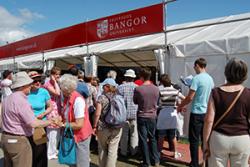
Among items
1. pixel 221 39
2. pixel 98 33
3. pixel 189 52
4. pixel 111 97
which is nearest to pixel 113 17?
pixel 98 33

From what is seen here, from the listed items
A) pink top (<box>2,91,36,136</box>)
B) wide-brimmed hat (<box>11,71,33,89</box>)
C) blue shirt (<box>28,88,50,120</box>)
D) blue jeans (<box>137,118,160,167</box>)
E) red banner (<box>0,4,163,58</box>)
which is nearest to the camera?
pink top (<box>2,91,36,136</box>)

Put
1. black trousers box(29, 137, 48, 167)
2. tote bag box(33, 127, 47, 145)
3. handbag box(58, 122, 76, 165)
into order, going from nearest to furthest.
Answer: handbag box(58, 122, 76, 165), tote bag box(33, 127, 47, 145), black trousers box(29, 137, 48, 167)

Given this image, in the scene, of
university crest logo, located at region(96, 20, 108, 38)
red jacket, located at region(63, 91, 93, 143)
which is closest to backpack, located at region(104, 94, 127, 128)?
red jacket, located at region(63, 91, 93, 143)

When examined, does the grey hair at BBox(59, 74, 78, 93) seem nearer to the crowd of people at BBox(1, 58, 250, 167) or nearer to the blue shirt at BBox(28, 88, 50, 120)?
the crowd of people at BBox(1, 58, 250, 167)

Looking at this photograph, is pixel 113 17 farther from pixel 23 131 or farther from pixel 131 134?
pixel 23 131

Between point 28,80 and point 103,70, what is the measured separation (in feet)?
29.7

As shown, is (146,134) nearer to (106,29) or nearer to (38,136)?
(38,136)

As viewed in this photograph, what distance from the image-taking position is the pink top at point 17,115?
11.0ft

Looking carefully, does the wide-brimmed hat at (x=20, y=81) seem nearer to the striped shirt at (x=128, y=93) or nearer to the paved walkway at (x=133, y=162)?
the striped shirt at (x=128, y=93)

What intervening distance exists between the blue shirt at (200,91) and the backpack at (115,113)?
1.22m

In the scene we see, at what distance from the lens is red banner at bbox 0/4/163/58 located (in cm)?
760

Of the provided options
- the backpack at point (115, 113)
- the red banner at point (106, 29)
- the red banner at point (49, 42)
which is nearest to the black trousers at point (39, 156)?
the backpack at point (115, 113)

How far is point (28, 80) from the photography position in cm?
359

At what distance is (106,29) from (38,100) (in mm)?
5060
